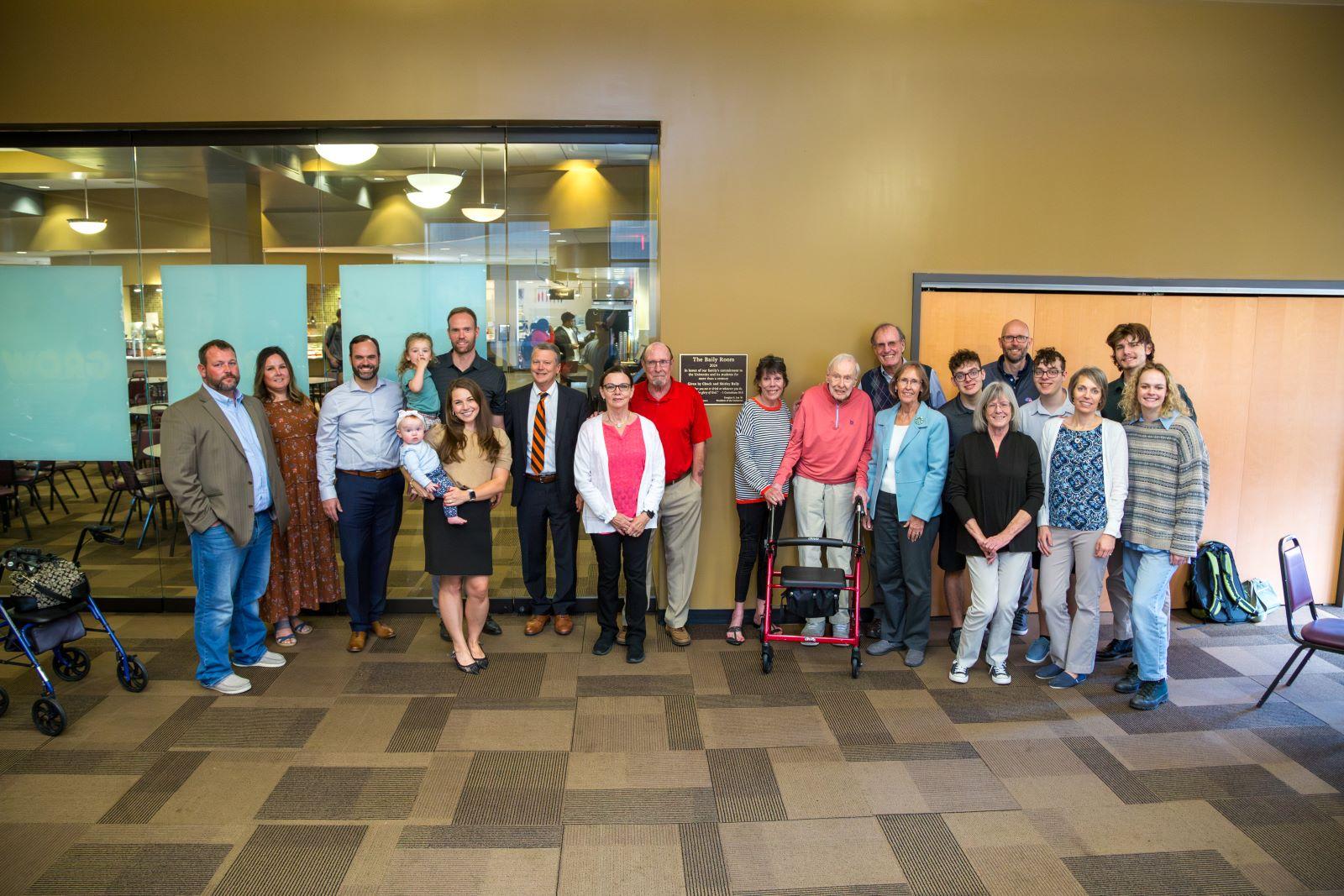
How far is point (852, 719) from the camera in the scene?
12.8ft

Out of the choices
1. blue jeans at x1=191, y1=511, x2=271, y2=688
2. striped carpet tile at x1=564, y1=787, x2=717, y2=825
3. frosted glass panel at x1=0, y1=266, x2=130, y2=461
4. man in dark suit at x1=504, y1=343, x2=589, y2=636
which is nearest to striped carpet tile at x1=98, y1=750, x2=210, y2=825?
blue jeans at x1=191, y1=511, x2=271, y2=688

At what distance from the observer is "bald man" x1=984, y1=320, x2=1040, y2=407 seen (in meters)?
4.70

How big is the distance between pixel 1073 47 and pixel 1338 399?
320 cm

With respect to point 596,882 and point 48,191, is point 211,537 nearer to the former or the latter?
point 596,882

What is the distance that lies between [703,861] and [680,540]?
225 centimetres

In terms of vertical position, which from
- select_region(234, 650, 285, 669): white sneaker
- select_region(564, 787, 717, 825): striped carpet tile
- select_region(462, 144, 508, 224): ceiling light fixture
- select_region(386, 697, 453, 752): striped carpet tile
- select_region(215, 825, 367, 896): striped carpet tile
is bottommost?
select_region(215, 825, 367, 896): striped carpet tile

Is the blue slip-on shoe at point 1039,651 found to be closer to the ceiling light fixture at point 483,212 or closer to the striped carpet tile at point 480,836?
the striped carpet tile at point 480,836

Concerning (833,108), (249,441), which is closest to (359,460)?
(249,441)

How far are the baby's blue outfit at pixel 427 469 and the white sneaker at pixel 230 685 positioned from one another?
4.67ft

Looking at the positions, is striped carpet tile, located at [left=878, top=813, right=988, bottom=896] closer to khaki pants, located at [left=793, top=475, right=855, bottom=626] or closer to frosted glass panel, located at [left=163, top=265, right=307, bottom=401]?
khaki pants, located at [left=793, top=475, right=855, bottom=626]

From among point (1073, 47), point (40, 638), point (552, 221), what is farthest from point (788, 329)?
point (40, 638)

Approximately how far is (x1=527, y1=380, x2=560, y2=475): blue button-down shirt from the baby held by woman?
640 mm

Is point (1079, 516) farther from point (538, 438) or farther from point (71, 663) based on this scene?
point (71, 663)

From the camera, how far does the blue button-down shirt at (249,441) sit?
13.5 ft
